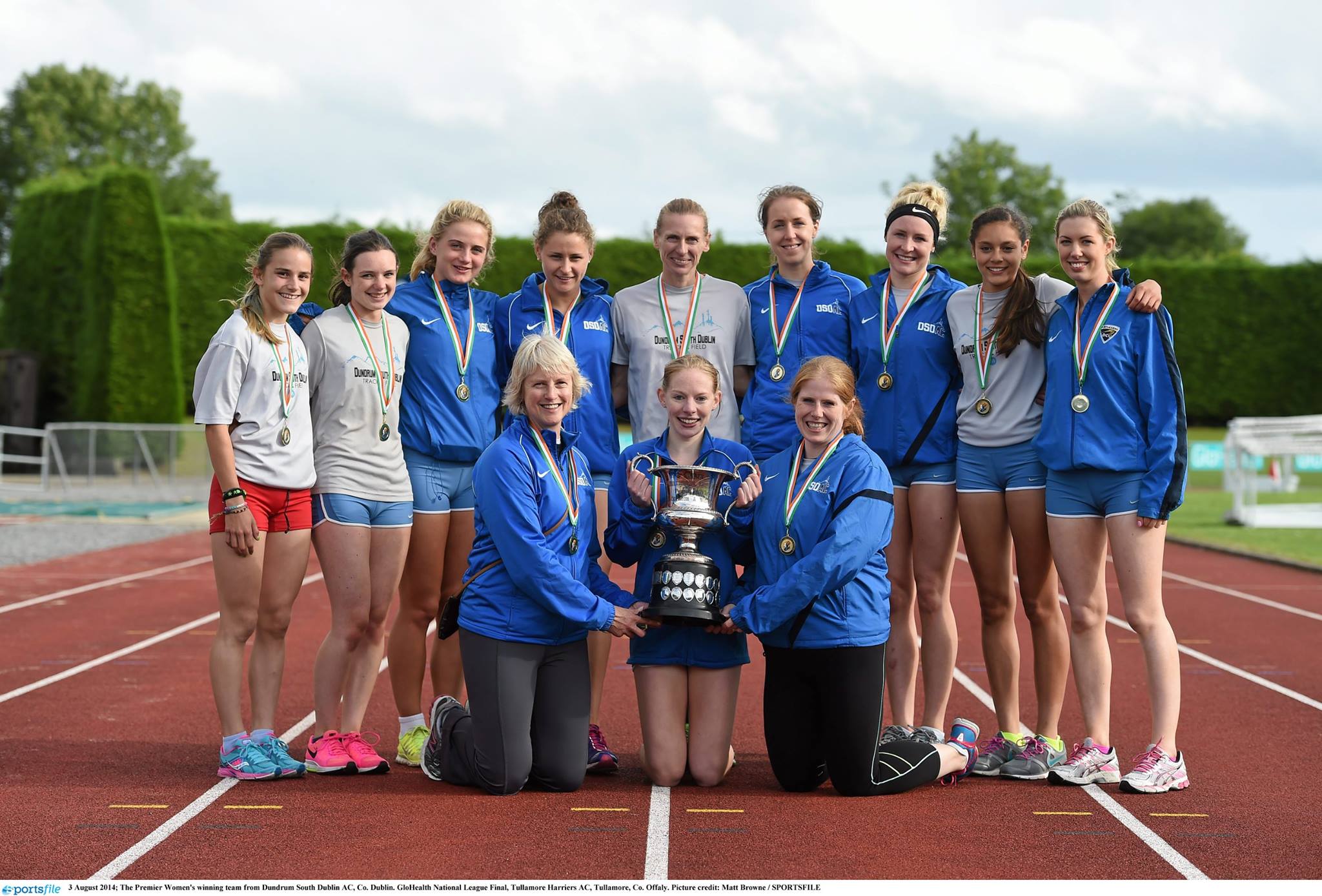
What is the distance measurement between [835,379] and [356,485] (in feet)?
5.79

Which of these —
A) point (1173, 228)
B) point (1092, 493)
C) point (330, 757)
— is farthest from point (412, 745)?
point (1173, 228)

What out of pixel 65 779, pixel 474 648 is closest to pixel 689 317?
pixel 474 648

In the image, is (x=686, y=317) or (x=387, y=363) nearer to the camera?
(x=387, y=363)

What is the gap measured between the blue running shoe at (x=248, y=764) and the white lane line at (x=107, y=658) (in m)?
1.64

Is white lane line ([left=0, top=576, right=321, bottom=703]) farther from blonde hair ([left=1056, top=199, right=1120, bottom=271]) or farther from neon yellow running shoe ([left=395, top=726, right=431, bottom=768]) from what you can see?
blonde hair ([left=1056, top=199, right=1120, bottom=271])

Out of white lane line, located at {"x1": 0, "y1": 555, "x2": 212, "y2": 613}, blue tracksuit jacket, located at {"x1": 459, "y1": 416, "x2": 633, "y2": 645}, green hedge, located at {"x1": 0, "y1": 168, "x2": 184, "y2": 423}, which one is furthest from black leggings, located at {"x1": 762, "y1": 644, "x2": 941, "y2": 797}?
green hedge, located at {"x1": 0, "y1": 168, "x2": 184, "y2": 423}

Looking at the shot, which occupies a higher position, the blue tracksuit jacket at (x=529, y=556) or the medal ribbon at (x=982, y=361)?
the medal ribbon at (x=982, y=361)

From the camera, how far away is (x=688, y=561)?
4340 mm

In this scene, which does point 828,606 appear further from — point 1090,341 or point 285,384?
point 285,384

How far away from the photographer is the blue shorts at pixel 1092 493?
4.47 m

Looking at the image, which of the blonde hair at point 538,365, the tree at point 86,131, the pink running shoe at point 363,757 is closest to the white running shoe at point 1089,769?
the blonde hair at point 538,365

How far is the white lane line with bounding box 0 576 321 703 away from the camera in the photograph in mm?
6421

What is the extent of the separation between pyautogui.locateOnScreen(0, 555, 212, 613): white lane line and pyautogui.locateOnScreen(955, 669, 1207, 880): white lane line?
25.3 ft

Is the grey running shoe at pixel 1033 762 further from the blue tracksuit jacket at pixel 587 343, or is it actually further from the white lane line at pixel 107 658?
the white lane line at pixel 107 658
